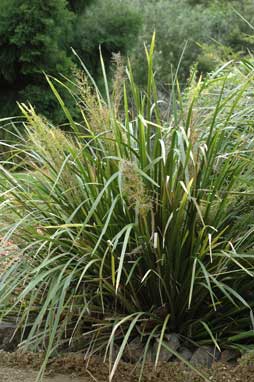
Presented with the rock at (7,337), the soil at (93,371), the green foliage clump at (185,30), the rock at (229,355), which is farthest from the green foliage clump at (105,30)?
the rock at (229,355)

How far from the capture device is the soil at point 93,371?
3076 mm

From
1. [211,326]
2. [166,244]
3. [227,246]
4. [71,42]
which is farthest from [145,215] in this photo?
[71,42]

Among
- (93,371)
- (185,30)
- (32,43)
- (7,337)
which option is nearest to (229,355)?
Answer: (93,371)

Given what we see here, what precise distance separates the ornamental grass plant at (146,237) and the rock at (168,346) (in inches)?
1.5

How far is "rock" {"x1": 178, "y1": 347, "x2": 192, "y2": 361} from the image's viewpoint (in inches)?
128

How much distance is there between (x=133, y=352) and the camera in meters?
3.33

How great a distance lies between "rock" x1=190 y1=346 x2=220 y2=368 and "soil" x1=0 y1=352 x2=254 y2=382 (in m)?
0.07

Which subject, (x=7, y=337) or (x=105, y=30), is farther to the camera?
(x=105, y=30)

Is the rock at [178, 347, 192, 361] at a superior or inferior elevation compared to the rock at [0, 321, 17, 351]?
inferior

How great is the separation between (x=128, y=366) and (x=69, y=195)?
0.96 m

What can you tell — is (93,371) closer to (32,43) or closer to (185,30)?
(32,43)

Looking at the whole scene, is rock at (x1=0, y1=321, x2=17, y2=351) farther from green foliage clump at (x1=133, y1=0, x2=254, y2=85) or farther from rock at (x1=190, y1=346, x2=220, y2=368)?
green foliage clump at (x1=133, y1=0, x2=254, y2=85)

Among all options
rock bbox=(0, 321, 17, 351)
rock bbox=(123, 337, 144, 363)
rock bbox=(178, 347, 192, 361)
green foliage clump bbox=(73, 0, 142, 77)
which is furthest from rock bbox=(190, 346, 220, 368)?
green foliage clump bbox=(73, 0, 142, 77)

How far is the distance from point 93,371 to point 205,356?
22.1 inches
